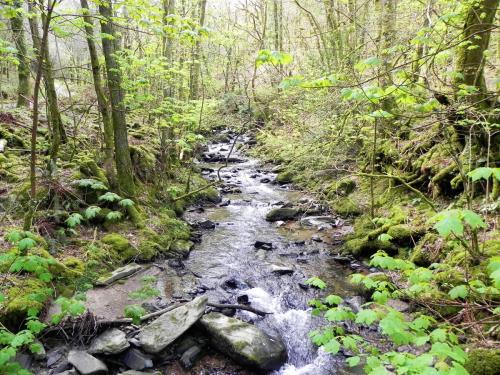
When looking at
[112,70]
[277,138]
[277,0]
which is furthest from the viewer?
[277,0]

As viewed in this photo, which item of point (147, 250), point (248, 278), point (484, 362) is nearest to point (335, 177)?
point (248, 278)

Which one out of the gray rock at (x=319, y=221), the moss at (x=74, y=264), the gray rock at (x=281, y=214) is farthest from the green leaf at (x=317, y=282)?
the gray rock at (x=281, y=214)

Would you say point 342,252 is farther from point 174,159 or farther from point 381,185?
point 174,159

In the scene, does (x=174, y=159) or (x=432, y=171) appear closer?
(x=432, y=171)

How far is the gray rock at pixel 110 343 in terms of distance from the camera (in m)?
4.60

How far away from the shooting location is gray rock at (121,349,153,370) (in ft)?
15.0

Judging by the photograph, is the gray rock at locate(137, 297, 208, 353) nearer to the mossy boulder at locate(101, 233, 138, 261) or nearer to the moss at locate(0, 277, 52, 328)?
the moss at locate(0, 277, 52, 328)

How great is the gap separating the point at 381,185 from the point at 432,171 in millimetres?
2128

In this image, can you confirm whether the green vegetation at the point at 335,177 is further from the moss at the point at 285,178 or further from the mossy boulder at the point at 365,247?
the moss at the point at 285,178

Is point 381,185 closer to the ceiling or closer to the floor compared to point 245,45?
closer to the floor

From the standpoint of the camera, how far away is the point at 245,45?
23.6 m

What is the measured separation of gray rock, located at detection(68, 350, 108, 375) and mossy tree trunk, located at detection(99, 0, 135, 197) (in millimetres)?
4771

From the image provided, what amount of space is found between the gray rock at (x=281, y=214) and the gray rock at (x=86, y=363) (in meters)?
7.24

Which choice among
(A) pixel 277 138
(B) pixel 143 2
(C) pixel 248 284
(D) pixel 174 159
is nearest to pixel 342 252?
(C) pixel 248 284
